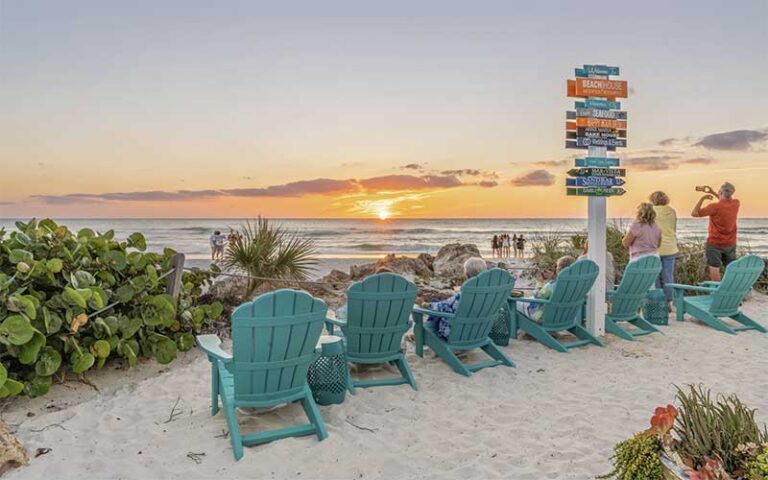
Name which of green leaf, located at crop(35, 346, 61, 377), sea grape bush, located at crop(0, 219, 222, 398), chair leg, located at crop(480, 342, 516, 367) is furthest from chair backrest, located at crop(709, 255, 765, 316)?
green leaf, located at crop(35, 346, 61, 377)

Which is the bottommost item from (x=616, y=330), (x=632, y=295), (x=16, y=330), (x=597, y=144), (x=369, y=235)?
(x=369, y=235)

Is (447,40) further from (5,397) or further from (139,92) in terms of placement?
(5,397)

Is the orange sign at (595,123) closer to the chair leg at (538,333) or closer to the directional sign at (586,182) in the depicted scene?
the directional sign at (586,182)

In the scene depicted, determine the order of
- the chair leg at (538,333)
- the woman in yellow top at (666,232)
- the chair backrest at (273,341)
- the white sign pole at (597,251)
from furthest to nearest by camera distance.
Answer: the woman in yellow top at (666,232) → the white sign pole at (597,251) → the chair leg at (538,333) → the chair backrest at (273,341)

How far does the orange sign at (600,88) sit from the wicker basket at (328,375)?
3.44 metres

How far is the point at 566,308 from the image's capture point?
197 inches

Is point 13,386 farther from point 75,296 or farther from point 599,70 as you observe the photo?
point 599,70

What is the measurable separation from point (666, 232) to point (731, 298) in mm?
1006

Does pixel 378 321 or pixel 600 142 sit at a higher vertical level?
pixel 600 142

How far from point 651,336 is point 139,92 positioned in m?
9.20

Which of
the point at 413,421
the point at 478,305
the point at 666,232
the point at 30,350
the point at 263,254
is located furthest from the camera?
the point at 263,254

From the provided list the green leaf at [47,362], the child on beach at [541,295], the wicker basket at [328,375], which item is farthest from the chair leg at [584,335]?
the green leaf at [47,362]

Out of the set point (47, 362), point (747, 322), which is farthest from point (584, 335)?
point (47, 362)

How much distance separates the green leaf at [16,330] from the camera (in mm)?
3287
